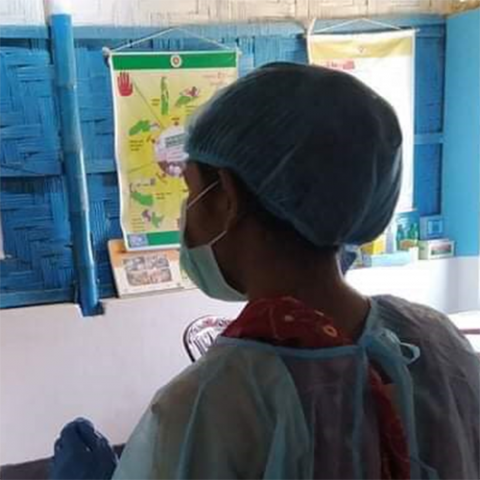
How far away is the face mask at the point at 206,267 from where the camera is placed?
0.78 metres

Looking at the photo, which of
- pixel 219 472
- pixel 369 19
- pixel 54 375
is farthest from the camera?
pixel 369 19

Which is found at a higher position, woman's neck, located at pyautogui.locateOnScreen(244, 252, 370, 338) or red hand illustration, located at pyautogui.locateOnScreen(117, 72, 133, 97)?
red hand illustration, located at pyautogui.locateOnScreen(117, 72, 133, 97)

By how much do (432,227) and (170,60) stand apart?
153 centimetres

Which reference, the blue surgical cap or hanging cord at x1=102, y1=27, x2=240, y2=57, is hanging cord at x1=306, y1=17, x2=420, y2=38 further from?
the blue surgical cap

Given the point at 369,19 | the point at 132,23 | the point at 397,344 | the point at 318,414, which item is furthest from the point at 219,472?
the point at 369,19

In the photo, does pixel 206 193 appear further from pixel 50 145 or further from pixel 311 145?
pixel 50 145

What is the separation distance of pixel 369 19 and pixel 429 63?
39cm

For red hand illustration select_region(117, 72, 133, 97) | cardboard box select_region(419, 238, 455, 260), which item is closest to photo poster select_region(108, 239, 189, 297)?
red hand illustration select_region(117, 72, 133, 97)

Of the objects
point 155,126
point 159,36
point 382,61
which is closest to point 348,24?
point 382,61

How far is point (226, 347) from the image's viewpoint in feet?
2.18

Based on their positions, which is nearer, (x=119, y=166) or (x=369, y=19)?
(x=119, y=166)

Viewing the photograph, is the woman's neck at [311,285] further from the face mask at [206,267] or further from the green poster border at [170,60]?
the green poster border at [170,60]

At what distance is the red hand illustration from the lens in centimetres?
264

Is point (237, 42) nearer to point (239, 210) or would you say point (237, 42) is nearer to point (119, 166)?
point (119, 166)
